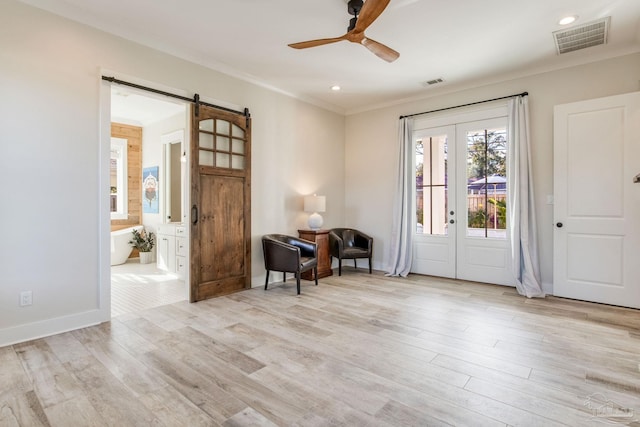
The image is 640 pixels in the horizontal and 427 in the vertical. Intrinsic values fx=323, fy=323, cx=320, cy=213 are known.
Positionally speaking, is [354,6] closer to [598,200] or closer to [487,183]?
[487,183]

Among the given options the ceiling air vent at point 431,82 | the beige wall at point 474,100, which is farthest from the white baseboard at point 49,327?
the ceiling air vent at point 431,82

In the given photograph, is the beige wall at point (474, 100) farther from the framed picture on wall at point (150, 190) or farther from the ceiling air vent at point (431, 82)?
the framed picture on wall at point (150, 190)

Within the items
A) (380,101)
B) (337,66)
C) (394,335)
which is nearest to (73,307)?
(394,335)

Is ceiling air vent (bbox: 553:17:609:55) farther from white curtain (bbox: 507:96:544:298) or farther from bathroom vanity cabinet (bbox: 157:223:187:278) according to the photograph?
bathroom vanity cabinet (bbox: 157:223:187:278)

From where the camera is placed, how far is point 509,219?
4.58 m

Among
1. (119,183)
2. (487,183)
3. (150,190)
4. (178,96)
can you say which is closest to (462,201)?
(487,183)

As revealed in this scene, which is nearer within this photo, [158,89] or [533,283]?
[158,89]

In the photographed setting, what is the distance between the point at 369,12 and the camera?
2486mm

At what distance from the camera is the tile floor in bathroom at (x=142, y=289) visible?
3.85m

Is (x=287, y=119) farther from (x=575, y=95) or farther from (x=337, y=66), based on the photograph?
(x=575, y=95)

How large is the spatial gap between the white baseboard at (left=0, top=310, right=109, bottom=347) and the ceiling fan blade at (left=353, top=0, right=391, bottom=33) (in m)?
3.64

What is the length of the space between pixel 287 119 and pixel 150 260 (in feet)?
13.9

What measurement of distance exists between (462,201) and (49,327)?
5.29 meters

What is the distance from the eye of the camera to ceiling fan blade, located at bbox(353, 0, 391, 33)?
2.35 meters
